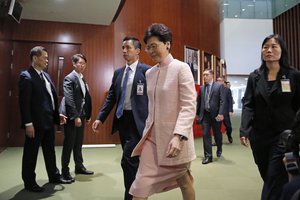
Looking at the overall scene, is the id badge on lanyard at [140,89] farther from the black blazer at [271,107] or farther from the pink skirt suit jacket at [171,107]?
the black blazer at [271,107]

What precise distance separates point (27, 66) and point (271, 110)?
5168mm

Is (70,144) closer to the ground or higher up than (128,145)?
closer to the ground

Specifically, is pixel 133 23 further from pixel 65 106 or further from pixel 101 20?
pixel 65 106

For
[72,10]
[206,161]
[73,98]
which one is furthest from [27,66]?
[206,161]

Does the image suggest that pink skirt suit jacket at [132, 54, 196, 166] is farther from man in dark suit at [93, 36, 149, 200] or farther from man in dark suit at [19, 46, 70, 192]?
man in dark suit at [19, 46, 70, 192]

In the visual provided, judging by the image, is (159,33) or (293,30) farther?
(293,30)

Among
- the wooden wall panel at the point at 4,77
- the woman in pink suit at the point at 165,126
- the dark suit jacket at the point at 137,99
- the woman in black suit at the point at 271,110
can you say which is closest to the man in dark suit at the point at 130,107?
the dark suit jacket at the point at 137,99

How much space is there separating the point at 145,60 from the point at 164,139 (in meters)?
4.83

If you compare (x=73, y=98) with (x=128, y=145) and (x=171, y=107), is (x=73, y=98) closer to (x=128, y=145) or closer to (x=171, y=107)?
(x=128, y=145)

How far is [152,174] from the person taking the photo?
4.97 feet

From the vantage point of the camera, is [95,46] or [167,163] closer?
[167,163]

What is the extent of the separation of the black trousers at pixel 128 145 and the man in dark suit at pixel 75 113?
1186mm

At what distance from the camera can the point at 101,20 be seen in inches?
220

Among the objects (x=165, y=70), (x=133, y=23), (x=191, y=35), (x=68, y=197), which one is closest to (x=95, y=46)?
(x=133, y=23)
